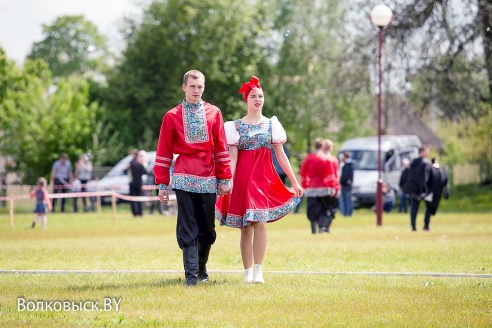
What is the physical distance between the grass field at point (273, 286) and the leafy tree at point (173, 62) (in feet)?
125

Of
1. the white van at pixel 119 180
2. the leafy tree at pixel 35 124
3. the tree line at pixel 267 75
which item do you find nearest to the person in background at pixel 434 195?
the tree line at pixel 267 75

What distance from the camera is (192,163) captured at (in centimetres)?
1024

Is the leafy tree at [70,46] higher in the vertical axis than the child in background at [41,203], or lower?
higher

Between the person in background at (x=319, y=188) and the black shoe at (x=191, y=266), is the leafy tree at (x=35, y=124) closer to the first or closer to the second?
the person in background at (x=319, y=188)

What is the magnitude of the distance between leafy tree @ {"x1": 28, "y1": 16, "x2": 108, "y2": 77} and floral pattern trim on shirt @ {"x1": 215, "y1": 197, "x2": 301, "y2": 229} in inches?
3191

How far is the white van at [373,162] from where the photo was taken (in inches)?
1467

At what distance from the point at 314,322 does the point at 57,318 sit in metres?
1.93

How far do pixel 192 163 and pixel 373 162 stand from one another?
2850cm

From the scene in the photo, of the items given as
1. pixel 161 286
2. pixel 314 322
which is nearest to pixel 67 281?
pixel 161 286

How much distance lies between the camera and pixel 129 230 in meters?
23.6

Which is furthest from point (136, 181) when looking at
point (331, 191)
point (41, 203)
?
point (331, 191)

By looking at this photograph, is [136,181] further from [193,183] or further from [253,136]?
[193,183]

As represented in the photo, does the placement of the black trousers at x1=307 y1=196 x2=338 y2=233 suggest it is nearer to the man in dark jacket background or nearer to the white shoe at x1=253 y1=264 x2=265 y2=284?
the man in dark jacket background

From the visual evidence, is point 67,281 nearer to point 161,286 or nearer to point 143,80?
point 161,286
